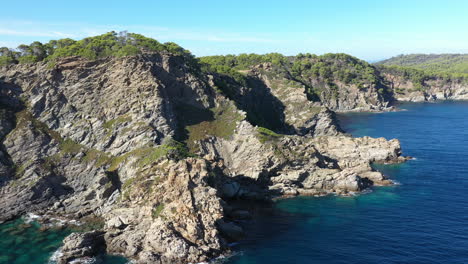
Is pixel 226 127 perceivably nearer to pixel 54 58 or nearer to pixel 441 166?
pixel 54 58

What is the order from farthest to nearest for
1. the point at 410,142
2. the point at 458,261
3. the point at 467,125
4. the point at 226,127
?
the point at 467,125 → the point at 410,142 → the point at 226,127 → the point at 458,261

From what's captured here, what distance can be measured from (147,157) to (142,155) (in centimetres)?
277

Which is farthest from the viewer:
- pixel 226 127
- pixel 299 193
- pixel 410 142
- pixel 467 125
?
pixel 467 125

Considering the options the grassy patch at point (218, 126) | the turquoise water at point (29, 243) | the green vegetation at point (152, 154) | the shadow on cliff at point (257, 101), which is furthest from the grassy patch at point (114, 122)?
the shadow on cliff at point (257, 101)

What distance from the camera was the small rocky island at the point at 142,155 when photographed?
202 feet

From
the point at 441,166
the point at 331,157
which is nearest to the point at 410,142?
the point at 441,166

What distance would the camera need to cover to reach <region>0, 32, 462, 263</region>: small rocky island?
61438 mm

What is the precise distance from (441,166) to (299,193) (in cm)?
5062

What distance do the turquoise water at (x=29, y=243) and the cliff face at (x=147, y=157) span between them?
3.37m

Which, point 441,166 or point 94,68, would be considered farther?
point 441,166

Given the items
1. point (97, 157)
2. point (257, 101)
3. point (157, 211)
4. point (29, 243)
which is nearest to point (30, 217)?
point (29, 243)

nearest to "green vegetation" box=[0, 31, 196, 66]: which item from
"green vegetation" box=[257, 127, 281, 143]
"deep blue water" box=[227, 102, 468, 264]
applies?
"green vegetation" box=[257, 127, 281, 143]

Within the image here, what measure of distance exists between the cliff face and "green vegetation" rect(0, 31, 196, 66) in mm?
2513

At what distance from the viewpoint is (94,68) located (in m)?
92.7
